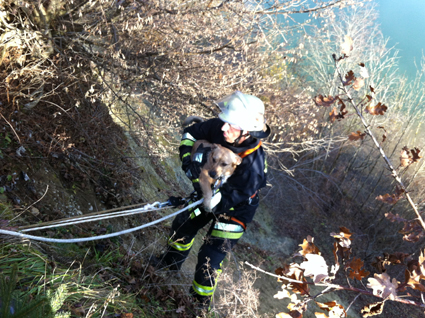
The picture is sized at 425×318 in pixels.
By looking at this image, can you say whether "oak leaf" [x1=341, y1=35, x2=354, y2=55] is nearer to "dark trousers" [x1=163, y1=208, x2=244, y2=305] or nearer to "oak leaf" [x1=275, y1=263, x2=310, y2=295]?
"oak leaf" [x1=275, y1=263, x2=310, y2=295]

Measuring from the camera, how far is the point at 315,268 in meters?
1.61

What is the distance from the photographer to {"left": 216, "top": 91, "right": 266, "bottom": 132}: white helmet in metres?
3.27

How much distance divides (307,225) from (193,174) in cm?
892

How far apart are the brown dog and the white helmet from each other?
0.30 m

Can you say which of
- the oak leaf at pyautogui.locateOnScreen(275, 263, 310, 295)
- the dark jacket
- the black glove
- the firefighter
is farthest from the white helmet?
the oak leaf at pyautogui.locateOnScreen(275, 263, 310, 295)

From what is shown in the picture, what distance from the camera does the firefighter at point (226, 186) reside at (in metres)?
3.34

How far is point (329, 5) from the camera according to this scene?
4.43 m

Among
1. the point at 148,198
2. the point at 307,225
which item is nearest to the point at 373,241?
the point at 307,225

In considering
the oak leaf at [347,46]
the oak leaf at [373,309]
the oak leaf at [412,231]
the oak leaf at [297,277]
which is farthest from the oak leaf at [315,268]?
the oak leaf at [347,46]

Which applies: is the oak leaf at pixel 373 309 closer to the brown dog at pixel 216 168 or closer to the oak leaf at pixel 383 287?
the oak leaf at pixel 383 287

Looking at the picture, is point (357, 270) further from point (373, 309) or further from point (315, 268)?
point (315, 268)

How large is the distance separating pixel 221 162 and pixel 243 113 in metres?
0.56

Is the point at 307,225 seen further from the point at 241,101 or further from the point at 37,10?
the point at 37,10

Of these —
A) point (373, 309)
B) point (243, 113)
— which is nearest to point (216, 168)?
point (243, 113)
